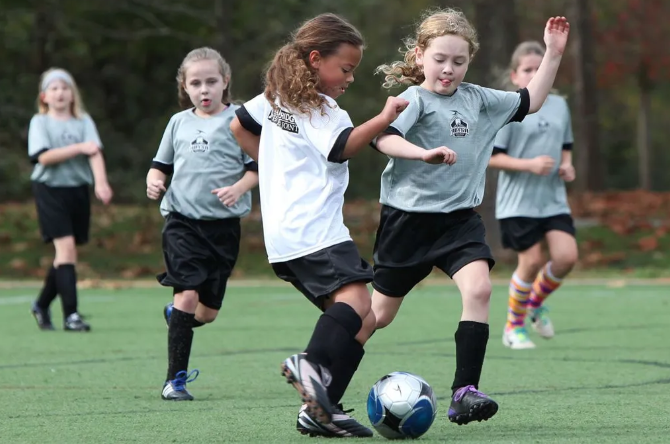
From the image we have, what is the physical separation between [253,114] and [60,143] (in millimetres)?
5054

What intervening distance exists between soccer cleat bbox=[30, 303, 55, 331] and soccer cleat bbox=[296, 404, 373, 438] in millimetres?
5652

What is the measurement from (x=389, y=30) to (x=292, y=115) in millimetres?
24479

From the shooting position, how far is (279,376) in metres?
7.17

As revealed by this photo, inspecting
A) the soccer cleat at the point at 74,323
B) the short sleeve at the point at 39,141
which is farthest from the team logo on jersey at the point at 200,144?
the soccer cleat at the point at 74,323

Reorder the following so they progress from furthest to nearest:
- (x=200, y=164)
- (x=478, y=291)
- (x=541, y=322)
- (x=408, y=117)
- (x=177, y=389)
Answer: (x=541, y=322)
(x=200, y=164)
(x=177, y=389)
(x=408, y=117)
(x=478, y=291)

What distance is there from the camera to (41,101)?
10.2 metres

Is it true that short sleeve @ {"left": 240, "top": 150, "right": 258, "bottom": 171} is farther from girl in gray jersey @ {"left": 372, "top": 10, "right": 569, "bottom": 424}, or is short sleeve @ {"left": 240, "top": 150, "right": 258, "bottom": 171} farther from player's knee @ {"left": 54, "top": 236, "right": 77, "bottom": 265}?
player's knee @ {"left": 54, "top": 236, "right": 77, "bottom": 265}

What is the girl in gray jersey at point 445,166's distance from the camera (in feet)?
18.5

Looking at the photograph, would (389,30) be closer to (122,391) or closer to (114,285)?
(114,285)

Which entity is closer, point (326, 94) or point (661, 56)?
point (326, 94)

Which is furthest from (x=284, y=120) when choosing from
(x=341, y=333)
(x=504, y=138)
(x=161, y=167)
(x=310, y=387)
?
(x=504, y=138)

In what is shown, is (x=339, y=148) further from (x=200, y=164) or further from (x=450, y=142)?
(x=200, y=164)

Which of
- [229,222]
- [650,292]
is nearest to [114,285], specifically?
[650,292]

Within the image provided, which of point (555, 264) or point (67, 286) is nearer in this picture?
point (555, 264)
